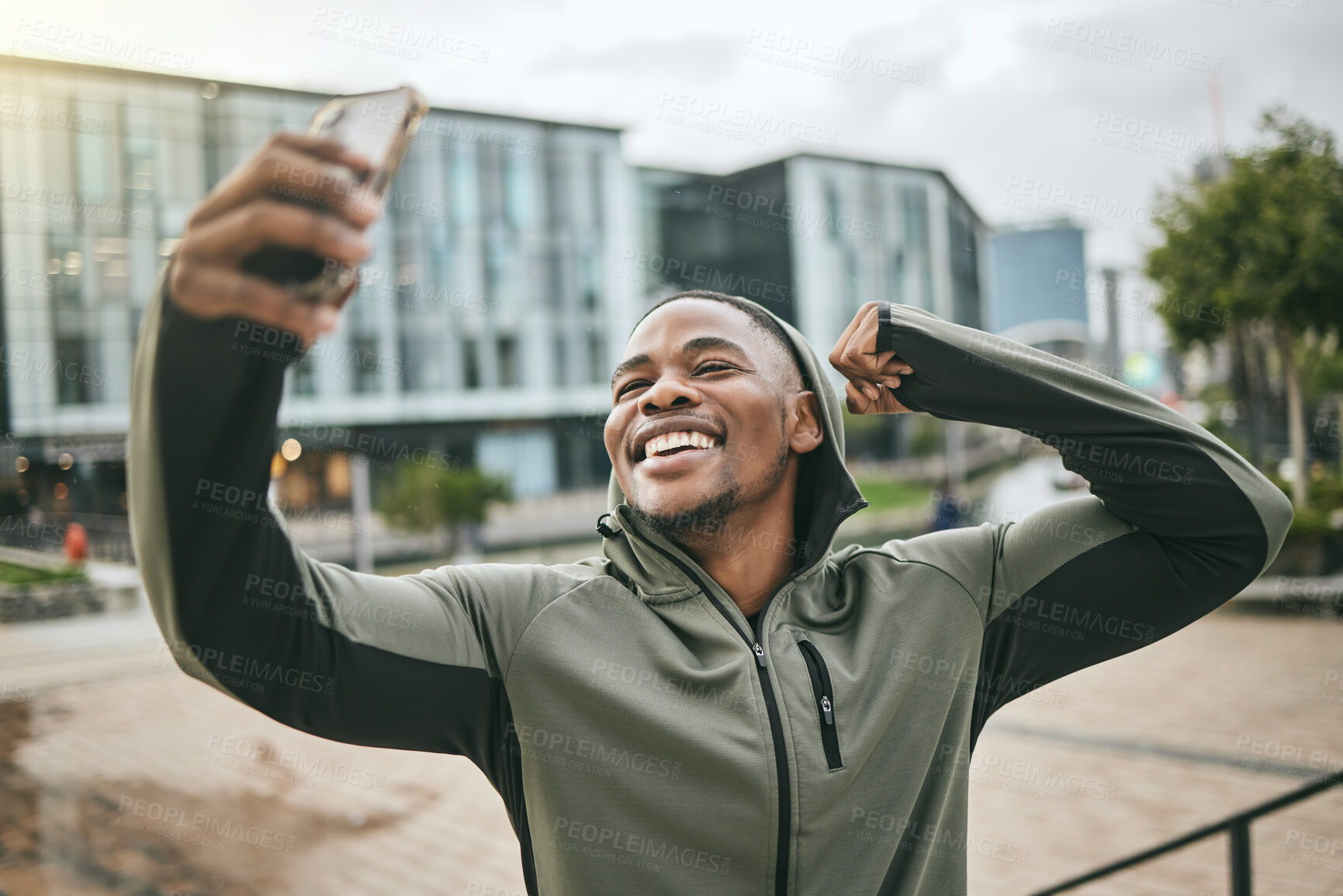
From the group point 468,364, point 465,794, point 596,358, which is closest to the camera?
point 465,794

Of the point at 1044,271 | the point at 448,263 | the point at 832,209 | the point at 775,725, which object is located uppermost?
the point at 832,209

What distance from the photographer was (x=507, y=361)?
33.6m

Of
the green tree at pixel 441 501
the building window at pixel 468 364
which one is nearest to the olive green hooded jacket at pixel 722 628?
the green tree at pixel 441 501

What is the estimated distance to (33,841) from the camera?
5.70 metres

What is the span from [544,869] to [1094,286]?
32.1ft

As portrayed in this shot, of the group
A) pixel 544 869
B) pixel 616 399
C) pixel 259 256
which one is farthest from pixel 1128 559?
pixel 259 256

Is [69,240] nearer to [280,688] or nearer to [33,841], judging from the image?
[33,841]

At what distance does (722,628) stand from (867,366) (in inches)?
23.2

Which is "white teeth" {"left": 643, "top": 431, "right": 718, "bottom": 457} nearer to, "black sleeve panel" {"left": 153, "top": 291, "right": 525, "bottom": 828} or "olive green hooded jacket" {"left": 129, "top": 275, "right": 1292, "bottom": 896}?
"olive green hooded jacket" {"left": 129, "top": 275, "right": 1292, "bottom": 896}

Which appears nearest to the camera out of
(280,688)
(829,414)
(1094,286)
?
(280,688)

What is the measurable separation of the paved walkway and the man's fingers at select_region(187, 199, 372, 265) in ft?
15.7

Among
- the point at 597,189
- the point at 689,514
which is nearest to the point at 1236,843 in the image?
the point at 689,514

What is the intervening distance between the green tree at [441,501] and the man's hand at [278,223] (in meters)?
19.4

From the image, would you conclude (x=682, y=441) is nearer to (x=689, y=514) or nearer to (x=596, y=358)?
(x=689, y=514)
